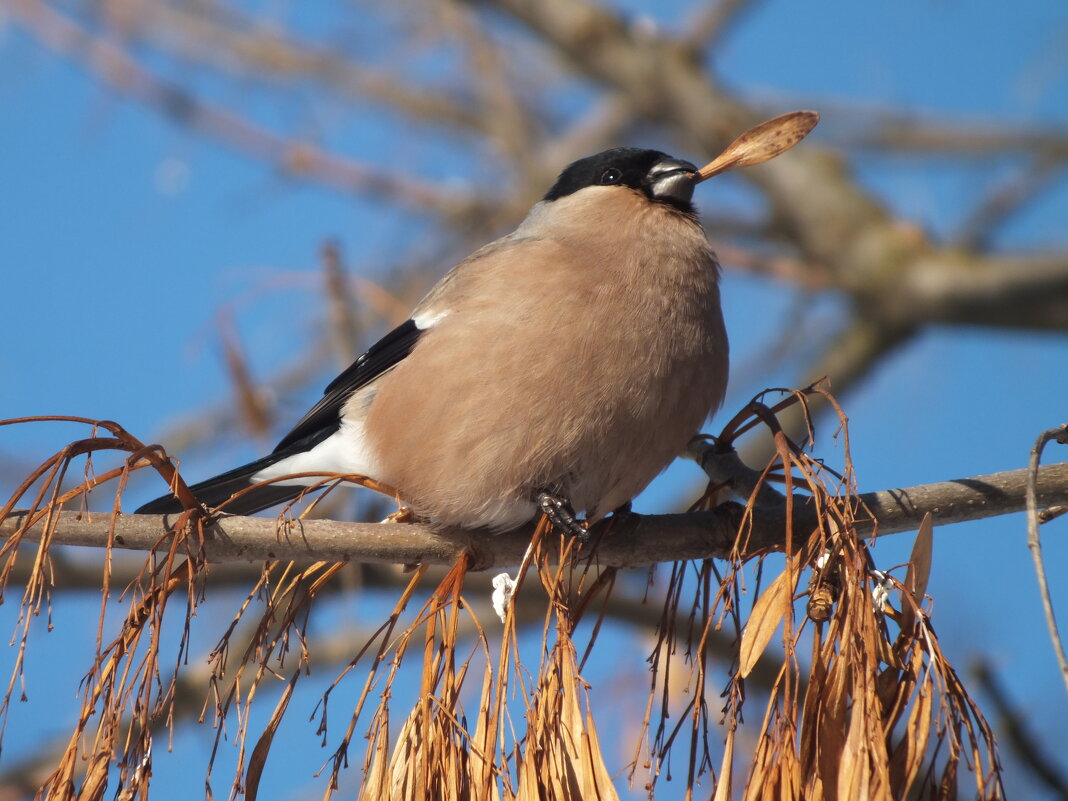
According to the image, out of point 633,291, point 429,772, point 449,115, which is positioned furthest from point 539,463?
point 449,115

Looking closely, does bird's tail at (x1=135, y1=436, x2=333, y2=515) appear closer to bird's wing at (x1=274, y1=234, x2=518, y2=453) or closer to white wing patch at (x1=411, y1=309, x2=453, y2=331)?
bird's wing at (x1=274, y1=234, x2=518, y2=453)

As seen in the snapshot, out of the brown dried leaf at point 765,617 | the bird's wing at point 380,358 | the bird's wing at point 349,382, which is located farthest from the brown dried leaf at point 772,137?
the bird's wing at point 349,382

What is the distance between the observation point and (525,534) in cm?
264

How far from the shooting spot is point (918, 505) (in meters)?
2.30

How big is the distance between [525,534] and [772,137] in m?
1.04

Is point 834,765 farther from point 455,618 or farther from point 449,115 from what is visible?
point 449,115

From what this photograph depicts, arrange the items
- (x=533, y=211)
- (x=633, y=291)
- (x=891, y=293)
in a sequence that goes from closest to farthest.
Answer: (x=633, y=291) < (x=533, y=211) < (x=891, y=293)

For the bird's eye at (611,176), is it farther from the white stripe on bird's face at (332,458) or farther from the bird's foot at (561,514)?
the bird's foot at (561,514)

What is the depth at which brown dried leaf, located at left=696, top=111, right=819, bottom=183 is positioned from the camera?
80.4 inches

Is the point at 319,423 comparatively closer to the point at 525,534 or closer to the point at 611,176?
the point at 525,534

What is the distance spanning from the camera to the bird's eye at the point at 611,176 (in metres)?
3.36

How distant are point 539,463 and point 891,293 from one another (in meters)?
2.66

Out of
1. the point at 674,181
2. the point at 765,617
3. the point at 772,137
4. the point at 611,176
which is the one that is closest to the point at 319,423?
the point at 611,176

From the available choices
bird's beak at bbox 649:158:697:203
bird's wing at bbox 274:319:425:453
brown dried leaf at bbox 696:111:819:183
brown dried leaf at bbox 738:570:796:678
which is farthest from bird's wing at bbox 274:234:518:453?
brown dried leaf at bbox 738:570:796:678
